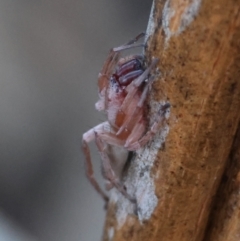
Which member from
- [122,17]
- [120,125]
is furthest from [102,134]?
[122,17]

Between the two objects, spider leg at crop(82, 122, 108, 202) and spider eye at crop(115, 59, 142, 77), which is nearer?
spider eye at crop(115, 59, 142, 77)

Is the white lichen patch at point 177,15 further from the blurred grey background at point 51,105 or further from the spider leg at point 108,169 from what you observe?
the blurred grey background at point 51,105

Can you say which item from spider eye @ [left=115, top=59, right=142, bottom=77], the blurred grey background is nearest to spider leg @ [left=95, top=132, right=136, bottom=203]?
spider eye @ [left=115, top=59, right=142, bottom=77]

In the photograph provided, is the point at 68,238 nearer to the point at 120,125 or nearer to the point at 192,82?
the point at 120,125

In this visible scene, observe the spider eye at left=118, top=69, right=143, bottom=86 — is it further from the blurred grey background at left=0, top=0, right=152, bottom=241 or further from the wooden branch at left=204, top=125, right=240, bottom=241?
the blurred grey background at left=0, top=0, right=152, bottom=241

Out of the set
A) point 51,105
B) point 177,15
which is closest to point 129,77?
point 177,15

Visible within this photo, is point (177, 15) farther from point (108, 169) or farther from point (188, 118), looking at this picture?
point (108, 169)

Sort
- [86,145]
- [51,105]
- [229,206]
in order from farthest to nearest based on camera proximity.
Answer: [51,105], [86,145], [229,206]
